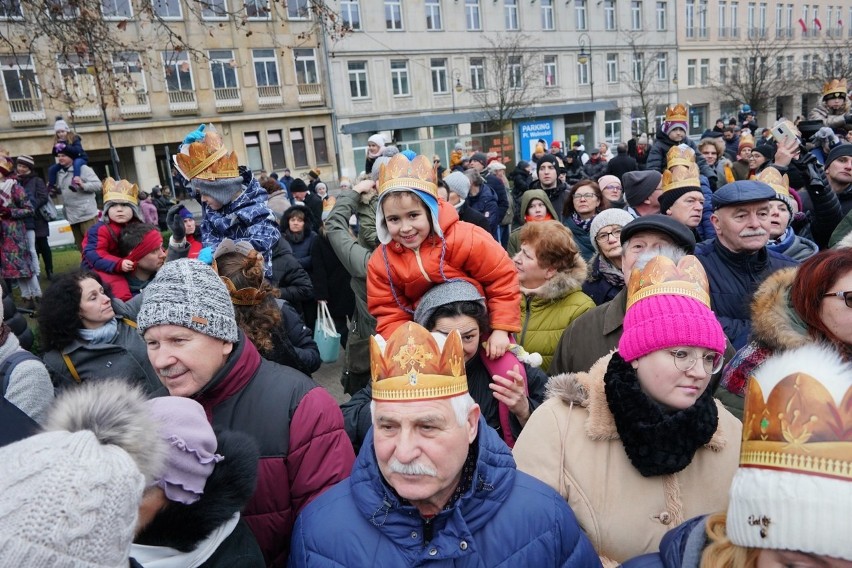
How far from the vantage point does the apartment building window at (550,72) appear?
36.3 meters

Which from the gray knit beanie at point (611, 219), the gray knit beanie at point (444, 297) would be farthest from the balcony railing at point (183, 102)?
the gray knit beanie at point (444, 297)

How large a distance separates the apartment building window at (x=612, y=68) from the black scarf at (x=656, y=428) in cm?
4206

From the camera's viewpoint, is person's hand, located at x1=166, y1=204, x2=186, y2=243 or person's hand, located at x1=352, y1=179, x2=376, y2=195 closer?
person's hand, located at x1=166, y1=204, x2=186, y2=243

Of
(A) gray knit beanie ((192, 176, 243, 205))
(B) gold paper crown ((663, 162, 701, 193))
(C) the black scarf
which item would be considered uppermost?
(A) gray knit beanie ((192, 176, 243, 205))

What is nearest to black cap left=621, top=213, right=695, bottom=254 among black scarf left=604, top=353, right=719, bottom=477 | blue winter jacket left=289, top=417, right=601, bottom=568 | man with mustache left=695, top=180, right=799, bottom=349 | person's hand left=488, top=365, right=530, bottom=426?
man with mustache left=695, top=180, right=799, bottom=349

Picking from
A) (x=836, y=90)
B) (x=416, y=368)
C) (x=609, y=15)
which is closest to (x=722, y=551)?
(x=416, y=368)

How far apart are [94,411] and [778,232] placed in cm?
388

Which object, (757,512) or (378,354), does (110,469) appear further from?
(757,512)

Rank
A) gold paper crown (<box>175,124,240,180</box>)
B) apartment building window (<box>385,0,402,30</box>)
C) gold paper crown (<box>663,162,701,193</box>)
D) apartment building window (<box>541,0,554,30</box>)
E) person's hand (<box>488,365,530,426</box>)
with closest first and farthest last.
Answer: person's hand (<box>488,365,530,426</box>) < gold paper crown (<box>175,124,240,180</box>) < gold paper crown (<box>663,162,701,193</box>) < apartment building window (<box>385,0,402,30</box>) < apartment building window (<box>541,0,554,30</box>)

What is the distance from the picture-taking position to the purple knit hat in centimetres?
153

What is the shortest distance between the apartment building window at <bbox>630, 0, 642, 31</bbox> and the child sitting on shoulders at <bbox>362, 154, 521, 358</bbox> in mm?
43920

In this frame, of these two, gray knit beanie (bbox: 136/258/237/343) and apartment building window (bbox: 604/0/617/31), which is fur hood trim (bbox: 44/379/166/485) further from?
apartment building window (bbox: 604/0/617/31)

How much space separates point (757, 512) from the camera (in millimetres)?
1194

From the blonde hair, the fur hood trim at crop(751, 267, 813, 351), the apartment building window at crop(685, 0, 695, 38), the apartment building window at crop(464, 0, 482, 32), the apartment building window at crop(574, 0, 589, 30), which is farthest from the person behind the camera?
the apartment building window at crop(685, 0, 695, 38)
